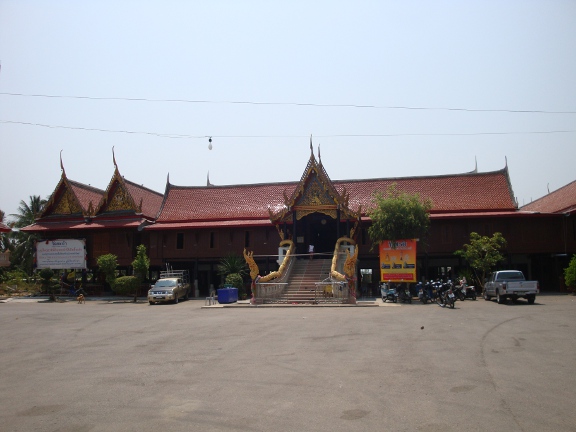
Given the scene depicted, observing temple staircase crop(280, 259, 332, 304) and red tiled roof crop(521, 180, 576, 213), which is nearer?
temple staircase crop(280, 259, 332, 304)

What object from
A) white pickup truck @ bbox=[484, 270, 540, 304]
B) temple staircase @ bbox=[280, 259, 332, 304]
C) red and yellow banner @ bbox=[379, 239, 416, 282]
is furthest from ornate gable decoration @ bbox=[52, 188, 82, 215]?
white pickup truck @ bbox=[484, 270, 540, 304]

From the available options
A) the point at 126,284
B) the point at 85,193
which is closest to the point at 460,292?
the point at 126,284

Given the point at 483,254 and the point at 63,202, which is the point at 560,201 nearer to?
the point at 483,254

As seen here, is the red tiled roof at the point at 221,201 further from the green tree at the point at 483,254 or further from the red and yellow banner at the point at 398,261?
the green tree at the point at 483,254

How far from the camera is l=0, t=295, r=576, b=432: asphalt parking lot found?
21.3 ft

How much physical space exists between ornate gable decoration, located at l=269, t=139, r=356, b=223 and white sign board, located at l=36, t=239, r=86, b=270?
1418cm

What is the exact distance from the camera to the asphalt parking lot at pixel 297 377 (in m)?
6.50

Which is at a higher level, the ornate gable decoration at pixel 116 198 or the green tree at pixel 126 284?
the ornate gable decoration at pixel 116 198

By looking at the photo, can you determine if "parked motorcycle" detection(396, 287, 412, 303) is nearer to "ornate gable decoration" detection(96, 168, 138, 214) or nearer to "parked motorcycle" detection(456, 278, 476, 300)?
"parked motorcycle" detection(456, 278, 476, 300)

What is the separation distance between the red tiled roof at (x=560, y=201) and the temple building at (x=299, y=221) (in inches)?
4.0

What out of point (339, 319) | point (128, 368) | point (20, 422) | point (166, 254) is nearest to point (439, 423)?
point (20, 422)

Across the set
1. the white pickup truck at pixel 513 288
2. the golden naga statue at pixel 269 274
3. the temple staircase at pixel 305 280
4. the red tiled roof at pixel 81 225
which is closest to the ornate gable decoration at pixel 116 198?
the red tiled roof at pixel 81 225

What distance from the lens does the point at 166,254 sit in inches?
1384

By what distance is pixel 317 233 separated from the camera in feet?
121
